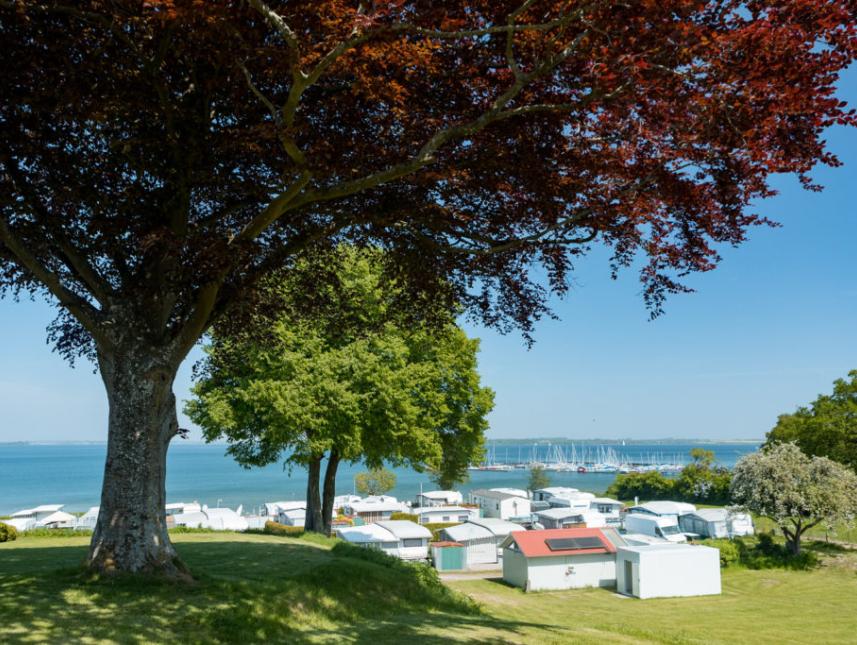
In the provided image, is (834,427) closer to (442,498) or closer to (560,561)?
(560,561)

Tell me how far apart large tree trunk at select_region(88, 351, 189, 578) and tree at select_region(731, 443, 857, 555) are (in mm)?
33553

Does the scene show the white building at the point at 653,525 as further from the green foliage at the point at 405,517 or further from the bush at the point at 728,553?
the green foliage at the point at 405,517

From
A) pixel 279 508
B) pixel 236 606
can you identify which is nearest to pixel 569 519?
pixel 279 508

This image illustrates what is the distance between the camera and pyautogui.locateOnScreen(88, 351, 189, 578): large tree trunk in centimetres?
821

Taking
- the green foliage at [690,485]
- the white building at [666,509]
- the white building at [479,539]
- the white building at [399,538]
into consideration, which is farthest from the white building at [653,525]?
the green foliage at [690,485]

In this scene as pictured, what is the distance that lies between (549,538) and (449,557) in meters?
7.68

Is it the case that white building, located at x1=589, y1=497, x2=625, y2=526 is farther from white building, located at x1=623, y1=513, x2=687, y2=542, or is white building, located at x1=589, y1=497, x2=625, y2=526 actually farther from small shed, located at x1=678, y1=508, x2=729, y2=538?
white building, located at x1=623, y1=513, x2=687, y2=542

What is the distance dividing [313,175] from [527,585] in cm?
2414

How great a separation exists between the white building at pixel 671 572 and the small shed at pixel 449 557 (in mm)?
9607

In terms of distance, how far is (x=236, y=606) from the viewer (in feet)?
25.6

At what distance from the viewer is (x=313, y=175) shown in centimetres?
741

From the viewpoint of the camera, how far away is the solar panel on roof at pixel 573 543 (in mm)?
27594

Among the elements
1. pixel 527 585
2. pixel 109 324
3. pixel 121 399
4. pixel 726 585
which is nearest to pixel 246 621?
pixel 121 399

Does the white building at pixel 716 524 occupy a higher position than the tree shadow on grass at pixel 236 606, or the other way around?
the tree shadow on grass at pixel 236 606
